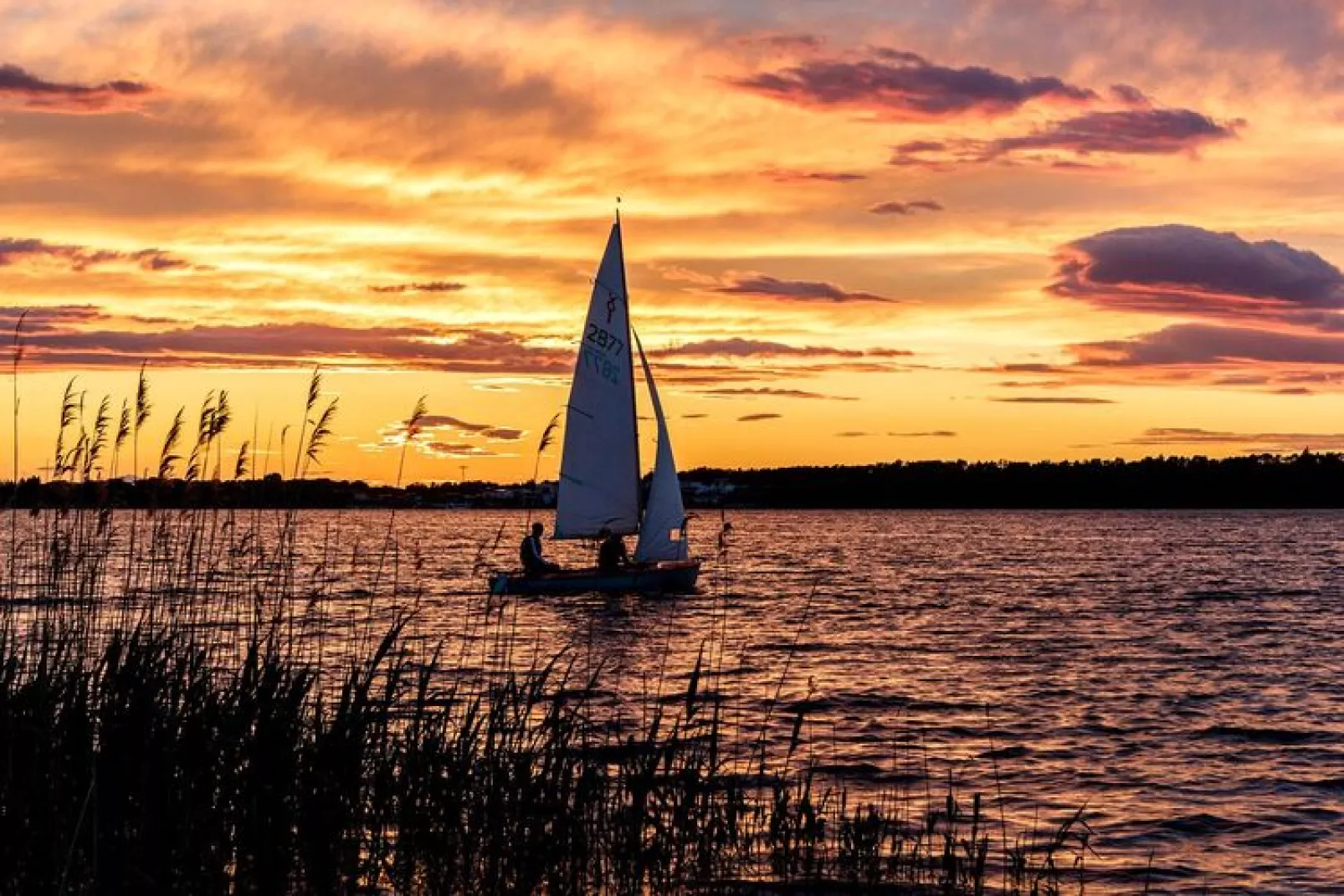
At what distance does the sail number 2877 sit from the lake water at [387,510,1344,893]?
9.20 m

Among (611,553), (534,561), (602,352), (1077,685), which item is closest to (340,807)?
(1077,685)

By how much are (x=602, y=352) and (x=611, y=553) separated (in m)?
7.84

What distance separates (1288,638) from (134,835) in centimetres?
4578

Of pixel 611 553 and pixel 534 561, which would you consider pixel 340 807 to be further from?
pixel 611 553

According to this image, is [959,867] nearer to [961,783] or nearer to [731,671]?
[961,783]

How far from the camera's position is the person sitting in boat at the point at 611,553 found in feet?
179

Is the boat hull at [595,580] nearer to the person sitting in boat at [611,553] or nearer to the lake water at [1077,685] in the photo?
the person sitting in boat at [611,553]

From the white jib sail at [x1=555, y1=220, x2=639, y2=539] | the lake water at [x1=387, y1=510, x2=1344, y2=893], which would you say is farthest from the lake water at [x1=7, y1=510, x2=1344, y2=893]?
the white jib sail at [x1=555, y1=220, x2=639, y2=539]

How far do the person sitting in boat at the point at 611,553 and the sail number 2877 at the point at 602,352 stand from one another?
608 cm

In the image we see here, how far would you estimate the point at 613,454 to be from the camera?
56531 mm

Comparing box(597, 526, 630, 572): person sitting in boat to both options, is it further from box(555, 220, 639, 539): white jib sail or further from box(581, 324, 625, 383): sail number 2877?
box(581, 324, 625, 383): sail number 2877

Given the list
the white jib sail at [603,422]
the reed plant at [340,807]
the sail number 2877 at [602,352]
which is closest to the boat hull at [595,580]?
the white jib sail at [603,422]

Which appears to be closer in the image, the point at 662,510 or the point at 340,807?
the point at 340,807

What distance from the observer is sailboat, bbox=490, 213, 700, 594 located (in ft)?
183
